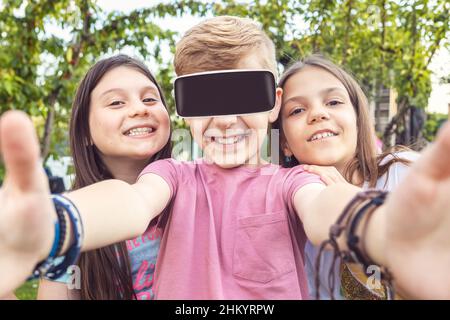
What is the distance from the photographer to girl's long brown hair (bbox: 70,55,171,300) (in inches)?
59.3

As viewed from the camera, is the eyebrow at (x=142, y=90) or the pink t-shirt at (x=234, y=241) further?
the eyebrow at (x=142, y=90)

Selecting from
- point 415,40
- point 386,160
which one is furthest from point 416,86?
point 386,160

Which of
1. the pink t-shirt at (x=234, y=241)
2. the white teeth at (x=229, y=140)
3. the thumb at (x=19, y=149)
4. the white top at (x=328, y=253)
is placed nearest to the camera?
the thumb at (x=19, y=149)

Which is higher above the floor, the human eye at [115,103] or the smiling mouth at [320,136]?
the human eye at [115,103]

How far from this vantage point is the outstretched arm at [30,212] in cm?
70

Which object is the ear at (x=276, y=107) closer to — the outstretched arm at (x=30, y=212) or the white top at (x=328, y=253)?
the white top at (x=328, y=253)

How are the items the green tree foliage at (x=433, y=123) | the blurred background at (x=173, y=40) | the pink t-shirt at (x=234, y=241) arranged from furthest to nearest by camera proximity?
the green tree foliage at (x=433, y=123) → the blurred background at (x=173, y=40) → the pink t-shirt at (x=234, y=241)

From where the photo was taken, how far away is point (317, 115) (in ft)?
4.78

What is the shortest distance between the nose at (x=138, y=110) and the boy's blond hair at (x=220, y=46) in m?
0.17

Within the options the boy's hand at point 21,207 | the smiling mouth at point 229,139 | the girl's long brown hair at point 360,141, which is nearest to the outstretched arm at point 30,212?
the boy's hand at point 21,207

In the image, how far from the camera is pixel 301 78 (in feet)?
4.98

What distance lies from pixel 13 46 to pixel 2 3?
373mm

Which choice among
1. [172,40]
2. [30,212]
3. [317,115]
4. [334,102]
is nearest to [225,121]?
[317,115]
